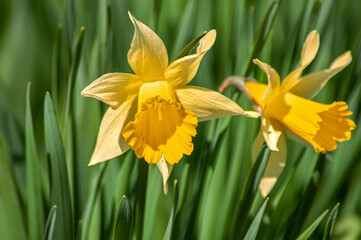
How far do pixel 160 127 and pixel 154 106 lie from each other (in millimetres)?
70

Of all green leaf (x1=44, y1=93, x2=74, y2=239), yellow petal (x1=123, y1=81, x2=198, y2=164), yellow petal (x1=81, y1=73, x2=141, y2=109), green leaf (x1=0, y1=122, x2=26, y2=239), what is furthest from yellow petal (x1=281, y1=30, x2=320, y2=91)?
green leaf (x1=0, y1=122, x2=26, y2=239)

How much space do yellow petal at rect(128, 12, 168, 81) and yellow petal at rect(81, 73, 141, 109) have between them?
4 centimetres

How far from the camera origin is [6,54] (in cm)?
147

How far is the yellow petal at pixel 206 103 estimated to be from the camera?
99cm

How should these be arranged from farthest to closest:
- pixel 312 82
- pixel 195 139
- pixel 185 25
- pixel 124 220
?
pixel 195 139 < pixel 185 25 < pixel 312 82 < pixel 124 220

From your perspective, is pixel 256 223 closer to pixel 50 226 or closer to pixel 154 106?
pixel 154 106

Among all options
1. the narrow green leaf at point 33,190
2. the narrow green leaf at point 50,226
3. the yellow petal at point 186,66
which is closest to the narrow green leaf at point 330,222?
the yellow petal at point 186,66

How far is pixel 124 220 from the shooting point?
0.93m

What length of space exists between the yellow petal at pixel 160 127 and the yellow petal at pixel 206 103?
0.11 feet

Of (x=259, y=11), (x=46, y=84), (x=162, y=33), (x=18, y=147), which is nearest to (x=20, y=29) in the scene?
(x=46, y=84)

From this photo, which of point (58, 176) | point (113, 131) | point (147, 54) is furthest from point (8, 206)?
point (147, 54)

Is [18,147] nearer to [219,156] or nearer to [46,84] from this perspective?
[46,84]

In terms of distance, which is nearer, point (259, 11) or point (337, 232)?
point (259, 11)

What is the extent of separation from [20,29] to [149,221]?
0.94 m
